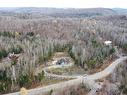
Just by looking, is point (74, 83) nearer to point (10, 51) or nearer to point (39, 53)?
point (39, 53)

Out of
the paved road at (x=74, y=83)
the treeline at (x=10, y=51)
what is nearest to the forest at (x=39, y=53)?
the treeline at (x=10, y=51)

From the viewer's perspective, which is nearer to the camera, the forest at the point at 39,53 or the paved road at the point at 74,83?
the paved road at the point at 74,83

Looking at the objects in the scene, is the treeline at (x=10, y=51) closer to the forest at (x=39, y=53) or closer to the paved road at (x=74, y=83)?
the forest at (x=39, y=53)

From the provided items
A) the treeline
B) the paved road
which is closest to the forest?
the treeline

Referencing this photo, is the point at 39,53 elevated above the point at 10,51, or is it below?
above

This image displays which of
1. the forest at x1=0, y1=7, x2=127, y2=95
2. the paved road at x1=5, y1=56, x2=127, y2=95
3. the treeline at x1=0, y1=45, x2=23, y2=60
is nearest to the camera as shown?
the paved road at x1=5, y1=56, x2=127, y2=95

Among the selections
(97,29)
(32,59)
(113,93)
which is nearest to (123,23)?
(97,29)

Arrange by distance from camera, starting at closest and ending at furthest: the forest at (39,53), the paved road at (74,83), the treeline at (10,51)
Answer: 1. the paved road at (74,83)
2. the forest at (39,53)
3. the treeline at (10,51)

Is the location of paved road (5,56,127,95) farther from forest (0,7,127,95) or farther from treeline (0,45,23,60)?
treeline (0,45,23,60)

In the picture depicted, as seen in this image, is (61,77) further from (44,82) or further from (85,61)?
(85,61)

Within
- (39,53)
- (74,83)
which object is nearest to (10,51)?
(39,53)

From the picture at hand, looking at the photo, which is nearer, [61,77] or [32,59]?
[61,77]
